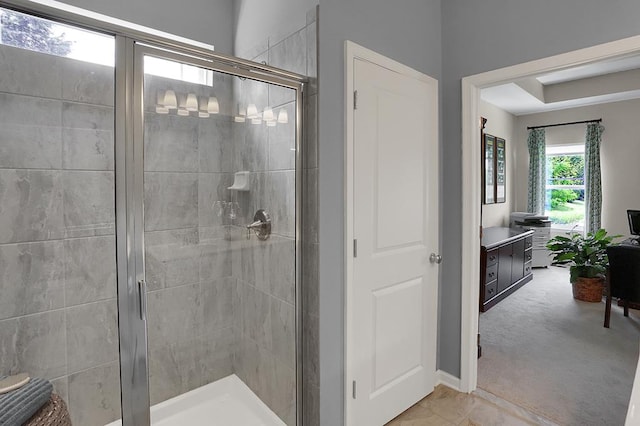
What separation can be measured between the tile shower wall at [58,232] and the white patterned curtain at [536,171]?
21.9 feet

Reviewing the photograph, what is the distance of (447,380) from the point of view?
245 cm

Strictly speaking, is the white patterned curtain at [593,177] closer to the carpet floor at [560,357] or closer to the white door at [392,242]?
the carpet floor at [560,357]

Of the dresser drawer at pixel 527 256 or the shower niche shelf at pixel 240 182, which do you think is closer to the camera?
the shower niche shelf at pixel 240 182

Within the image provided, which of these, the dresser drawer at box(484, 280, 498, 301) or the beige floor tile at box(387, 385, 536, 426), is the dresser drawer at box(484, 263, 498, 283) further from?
the beige floor tile at box(387, 385, 536, 426)

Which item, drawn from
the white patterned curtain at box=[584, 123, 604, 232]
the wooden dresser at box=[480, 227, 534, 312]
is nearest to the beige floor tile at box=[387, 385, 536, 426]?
the wooden dresser at box=[480, 227, 534, 312]

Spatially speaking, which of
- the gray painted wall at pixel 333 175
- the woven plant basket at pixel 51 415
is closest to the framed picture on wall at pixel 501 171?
the gray painted wall at pixel 333 175

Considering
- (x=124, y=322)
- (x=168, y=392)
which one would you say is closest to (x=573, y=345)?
(x=168, y=392)

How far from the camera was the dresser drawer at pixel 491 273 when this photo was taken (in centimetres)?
386

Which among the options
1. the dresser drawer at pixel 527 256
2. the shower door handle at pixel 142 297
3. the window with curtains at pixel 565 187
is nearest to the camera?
the shower door handle at pixel 142 297

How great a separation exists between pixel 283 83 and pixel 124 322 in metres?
1.32

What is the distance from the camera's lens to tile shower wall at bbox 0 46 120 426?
5.33 ft

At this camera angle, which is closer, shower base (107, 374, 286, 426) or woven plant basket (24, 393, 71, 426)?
woven plant basket (24, 393, 71, 426)

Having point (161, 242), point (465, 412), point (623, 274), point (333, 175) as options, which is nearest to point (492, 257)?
point (623, 274)

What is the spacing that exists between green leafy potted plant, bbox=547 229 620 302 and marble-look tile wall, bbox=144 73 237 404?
4.26 m
